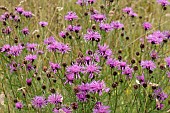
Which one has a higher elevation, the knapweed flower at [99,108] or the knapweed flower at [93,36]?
the knapweed flower at [93,36]

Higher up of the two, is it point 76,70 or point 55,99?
point 76,70

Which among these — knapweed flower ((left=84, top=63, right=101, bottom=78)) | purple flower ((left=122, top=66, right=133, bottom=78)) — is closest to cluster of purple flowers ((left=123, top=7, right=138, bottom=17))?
purple flower ((left=122, top=66, right=133, bottom=78))

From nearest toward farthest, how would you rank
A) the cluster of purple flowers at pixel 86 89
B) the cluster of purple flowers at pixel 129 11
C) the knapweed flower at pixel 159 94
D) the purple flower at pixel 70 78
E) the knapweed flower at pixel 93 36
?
the cluster of purple flowers at pixel 86 89
the purple flower at pixel 70 78
the knapweed flower at pixel 159 94
the knapweed flower at pixel 93 36
the cluster of purple flowers at pixel 129 11

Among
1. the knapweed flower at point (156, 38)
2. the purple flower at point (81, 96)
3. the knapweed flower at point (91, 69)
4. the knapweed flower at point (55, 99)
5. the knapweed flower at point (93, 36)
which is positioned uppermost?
the knapweed flower at point (93, 36)

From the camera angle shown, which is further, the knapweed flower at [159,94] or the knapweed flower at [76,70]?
the knapweed flower at [159,94]

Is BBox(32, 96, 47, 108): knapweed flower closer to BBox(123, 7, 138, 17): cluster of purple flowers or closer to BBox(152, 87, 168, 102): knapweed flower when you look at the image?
BBox(152, 87, 168, 102): knapweed flower

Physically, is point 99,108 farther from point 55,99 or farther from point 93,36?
point 93,36

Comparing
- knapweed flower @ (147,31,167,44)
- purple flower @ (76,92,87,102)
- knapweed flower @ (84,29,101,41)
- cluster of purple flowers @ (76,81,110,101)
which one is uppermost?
knapweed flower @ (84,29,101,41)

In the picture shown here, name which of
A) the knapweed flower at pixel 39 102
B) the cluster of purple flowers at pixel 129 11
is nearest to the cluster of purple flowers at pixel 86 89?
the knapweed flower at pixel 39 102

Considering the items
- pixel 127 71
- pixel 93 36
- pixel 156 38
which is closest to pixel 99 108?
pixel 127 71

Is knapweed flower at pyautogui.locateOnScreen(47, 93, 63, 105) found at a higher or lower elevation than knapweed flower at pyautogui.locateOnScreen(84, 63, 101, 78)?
lower

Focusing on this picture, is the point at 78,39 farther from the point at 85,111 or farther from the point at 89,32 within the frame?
the point at 85,111

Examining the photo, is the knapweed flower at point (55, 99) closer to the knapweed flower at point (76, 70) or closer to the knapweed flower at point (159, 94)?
the knapweed flower at point (76, 70)
